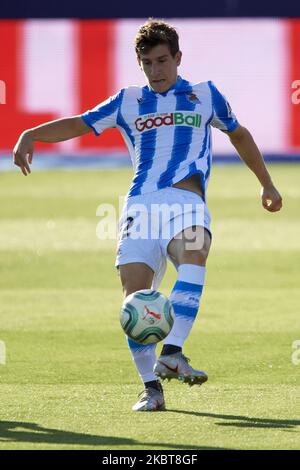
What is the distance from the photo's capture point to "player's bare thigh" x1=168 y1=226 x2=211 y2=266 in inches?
249

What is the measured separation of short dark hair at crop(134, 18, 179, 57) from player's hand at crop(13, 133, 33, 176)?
770 millimetres

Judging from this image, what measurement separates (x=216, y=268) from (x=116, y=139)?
1063cm

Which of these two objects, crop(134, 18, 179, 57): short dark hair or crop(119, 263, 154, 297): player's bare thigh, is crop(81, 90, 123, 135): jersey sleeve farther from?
crop(119, 263, 154, 297): player's bare thigh

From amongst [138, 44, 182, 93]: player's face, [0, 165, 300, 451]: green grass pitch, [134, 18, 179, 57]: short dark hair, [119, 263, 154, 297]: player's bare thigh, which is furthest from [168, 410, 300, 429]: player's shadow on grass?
[134, 18, 179, 57]: short dark hair

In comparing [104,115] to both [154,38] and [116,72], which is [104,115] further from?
[116,72]

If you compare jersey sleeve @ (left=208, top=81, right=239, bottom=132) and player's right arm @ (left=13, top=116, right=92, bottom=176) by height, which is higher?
jersey sleeve @ (left=208, top=81, right=239, bottom=132)

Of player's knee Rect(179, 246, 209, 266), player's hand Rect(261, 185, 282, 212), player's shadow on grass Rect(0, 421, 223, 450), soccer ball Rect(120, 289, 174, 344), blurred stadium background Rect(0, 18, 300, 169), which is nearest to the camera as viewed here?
player's shadow on grass Rect(0, 421, 223, 450)

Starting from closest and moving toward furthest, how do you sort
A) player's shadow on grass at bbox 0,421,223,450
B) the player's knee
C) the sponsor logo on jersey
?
player's shadow on grass at bbox 0,421,223,450 → the player's knee → the sponsor logo on jersey

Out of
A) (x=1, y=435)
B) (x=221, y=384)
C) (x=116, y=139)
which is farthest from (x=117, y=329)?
(x=116, y=139)

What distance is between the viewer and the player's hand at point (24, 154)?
6.43 m

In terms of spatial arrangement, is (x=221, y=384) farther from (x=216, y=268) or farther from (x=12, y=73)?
(x=12, y=73)

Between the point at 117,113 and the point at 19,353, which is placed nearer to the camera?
the point at 117,113
